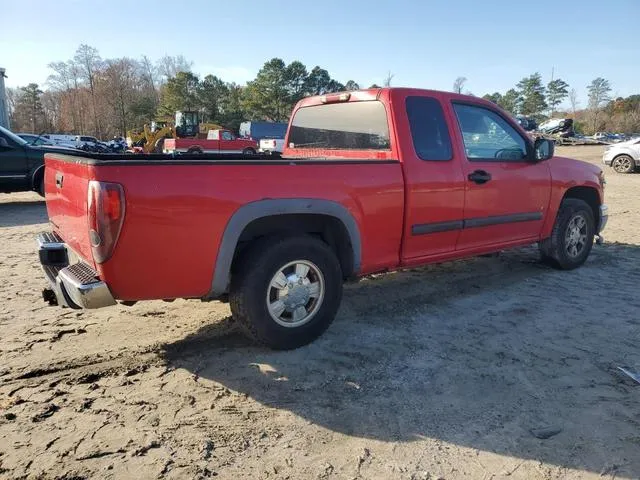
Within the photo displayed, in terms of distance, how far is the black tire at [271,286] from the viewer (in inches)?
135

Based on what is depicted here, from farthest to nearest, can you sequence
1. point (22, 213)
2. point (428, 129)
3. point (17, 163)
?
point (17, 163)
point (22, 213)
point (428, 129)

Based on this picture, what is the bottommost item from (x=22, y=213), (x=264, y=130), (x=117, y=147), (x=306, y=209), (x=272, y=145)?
(x=22, y=213)

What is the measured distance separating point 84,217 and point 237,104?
67.6m

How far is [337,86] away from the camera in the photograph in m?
69.7


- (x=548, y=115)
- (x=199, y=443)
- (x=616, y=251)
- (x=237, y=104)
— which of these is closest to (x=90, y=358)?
(x=199, y=443)

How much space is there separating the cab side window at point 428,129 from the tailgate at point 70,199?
264cm

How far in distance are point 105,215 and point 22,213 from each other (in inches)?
360

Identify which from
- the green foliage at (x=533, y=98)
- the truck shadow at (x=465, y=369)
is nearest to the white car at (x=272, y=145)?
the truck shadow at (x=465, y=369)

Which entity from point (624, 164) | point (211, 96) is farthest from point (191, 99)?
point (624, 164)

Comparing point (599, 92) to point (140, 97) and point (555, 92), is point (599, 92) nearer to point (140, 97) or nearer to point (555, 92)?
point (555, 92)

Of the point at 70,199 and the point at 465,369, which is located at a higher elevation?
the point at 70,199

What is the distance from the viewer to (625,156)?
20.3 m

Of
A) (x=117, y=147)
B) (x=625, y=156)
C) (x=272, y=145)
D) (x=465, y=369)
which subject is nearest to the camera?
(x=465, y=369)

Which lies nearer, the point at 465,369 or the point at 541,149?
the point at 465,369
